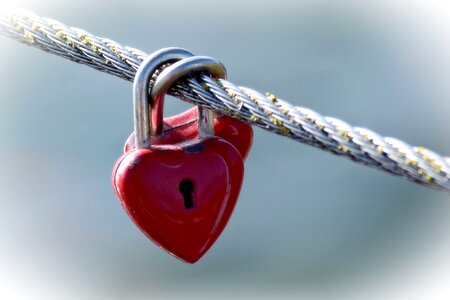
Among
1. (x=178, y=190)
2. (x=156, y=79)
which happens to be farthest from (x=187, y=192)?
(x=156, y=79)

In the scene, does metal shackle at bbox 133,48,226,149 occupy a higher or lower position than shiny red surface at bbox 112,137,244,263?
higher

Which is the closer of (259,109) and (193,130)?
(259,109)

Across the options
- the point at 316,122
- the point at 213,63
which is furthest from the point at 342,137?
the point at 213,63

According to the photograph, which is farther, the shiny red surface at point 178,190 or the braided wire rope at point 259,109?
the shiny red surface at point 178,190

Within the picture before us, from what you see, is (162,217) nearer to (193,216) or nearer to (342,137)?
(193,216)

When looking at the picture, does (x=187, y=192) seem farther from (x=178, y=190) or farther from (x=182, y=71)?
(x=182, y=71)

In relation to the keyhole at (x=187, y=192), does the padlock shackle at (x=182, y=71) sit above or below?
above
